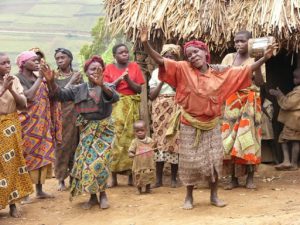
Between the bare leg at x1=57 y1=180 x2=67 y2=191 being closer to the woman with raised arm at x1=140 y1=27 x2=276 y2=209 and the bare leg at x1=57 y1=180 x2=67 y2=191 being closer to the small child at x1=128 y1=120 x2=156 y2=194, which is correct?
the small child at x1=128 y1=120 x2=156 y2=194

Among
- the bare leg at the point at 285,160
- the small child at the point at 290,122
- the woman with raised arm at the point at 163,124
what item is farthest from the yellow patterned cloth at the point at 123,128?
the bare leg at the point at 285,160

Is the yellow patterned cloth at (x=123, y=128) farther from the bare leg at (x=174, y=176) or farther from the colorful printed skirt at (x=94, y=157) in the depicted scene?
the colorful printed skirt at (x=94, y=157)

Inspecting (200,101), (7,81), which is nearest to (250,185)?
(200,101)

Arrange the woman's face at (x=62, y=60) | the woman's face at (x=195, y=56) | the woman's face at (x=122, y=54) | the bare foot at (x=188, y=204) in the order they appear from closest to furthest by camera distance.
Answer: the woman's face at (x=195, y=56) < the bare foot at (x=188, y=204) < the woman's face at (x=62, y=60) < the woman's face at (x=122, y=54)

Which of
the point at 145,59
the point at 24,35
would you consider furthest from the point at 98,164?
the point at 24,35

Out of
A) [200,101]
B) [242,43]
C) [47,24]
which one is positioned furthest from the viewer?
[47,24]

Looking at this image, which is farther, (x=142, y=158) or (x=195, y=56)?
(x=142, y=158)

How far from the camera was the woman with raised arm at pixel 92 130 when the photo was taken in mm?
6098

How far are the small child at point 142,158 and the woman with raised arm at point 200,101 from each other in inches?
37.1

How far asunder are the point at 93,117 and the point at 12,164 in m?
0.97

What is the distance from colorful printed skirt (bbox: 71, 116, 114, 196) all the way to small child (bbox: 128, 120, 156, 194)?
2.42 feet

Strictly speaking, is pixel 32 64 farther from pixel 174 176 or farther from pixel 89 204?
pixel 174 176

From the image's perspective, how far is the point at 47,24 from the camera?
170 ft

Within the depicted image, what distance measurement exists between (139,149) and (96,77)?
4.64 ft
